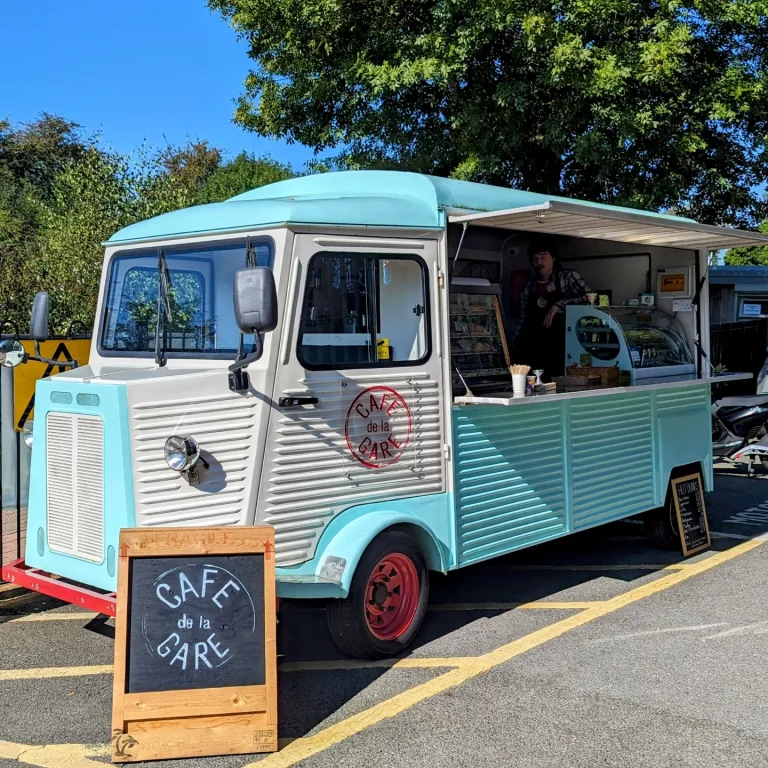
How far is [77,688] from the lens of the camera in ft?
A: 14.8

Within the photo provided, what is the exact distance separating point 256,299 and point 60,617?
9.33 ft

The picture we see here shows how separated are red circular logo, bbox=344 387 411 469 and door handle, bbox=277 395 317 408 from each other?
25 centimetres

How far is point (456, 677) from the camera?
4.61 metres

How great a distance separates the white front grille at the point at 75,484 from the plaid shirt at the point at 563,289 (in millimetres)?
3835

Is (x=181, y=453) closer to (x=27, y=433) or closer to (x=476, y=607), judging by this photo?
(x=27, y=433)

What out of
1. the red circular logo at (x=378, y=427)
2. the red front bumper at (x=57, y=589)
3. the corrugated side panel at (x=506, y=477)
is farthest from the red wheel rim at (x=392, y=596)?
the red front bumper at (x=57, y=589)

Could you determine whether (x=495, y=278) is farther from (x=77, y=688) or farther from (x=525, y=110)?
(x=525, y=110)

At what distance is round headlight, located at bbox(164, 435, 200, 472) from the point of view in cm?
420

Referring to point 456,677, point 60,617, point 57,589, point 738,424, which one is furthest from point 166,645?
point 738,424

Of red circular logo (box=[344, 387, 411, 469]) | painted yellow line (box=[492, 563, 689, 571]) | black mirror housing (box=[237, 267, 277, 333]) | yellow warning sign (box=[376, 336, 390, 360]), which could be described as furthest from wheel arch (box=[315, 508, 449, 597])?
painted yellow line (box=[492, 563, 689, 571])

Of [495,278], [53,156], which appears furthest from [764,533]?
[53,156]

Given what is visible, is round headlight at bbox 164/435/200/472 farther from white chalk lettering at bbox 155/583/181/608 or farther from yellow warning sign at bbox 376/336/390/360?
yellow warning sign at bbox 376/336/390/360

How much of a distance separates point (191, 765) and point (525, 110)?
993 cm

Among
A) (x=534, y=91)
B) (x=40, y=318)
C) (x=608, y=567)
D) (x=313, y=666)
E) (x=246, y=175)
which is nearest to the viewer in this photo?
(x=313, y=666)
